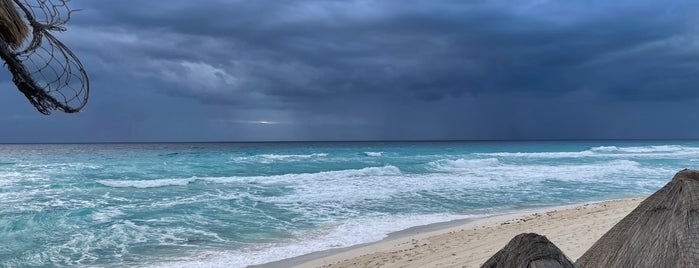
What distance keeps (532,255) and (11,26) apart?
2.66 m

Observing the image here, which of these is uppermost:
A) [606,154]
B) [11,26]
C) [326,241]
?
[11,26]

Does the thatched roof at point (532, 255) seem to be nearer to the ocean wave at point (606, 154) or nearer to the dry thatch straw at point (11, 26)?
the dry thatch straw at point (11, 26)

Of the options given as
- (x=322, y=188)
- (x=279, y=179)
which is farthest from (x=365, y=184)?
(x=279, y=179)

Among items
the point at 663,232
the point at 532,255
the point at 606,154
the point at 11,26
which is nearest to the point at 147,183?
the point at 11,26

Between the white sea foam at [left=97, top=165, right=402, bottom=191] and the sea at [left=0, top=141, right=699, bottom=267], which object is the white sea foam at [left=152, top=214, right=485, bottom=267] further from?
the white sea foam at [left=97, top=165, right=402, bottom=191]

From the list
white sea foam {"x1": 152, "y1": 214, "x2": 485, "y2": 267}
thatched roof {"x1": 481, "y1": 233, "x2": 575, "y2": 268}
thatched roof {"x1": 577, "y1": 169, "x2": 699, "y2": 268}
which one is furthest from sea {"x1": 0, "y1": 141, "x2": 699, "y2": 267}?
thatched roof {"x1": 481, "y1": 233, "x2": 575, "y2": 268}

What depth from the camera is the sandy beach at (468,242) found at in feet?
26.3

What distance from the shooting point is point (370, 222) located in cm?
1218

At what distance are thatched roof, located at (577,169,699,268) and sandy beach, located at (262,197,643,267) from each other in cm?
596

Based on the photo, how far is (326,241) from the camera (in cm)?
997

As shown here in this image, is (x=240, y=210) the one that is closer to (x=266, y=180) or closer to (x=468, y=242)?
(x=468, y=242)

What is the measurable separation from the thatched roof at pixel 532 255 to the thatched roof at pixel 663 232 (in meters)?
0.60

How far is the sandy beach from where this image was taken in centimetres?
802

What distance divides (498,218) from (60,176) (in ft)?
79.5
